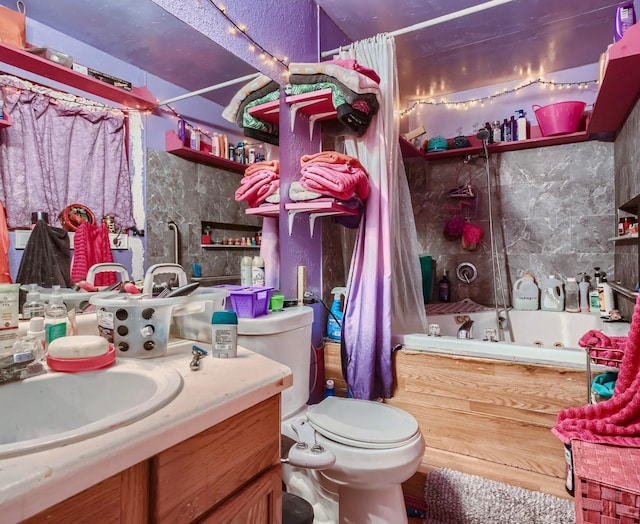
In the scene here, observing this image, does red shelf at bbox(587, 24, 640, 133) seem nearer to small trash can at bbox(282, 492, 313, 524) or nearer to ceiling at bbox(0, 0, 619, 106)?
ceiling at bbox(0, 0, 619, 106)

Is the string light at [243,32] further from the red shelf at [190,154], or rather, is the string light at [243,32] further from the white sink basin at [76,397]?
the white sink basin at [76,397]

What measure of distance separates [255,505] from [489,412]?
4.43ft

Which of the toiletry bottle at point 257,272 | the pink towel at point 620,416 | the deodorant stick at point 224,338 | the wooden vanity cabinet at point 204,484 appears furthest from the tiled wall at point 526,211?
the wooden vanity cabinet at point 204,484

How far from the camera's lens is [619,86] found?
199 cm

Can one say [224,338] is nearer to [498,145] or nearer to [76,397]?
[76,397]

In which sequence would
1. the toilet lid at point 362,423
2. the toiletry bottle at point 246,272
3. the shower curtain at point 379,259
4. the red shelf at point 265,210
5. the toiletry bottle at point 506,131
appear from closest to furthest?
1. the toilet lid at point 362,423
2. the toiletry bottle at point 246,272
3. the red shelf at point 265,210
4. the shower curtain at point 379,259
5. the toiletry bottle at point 506,131

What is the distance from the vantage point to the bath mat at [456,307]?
2.92m

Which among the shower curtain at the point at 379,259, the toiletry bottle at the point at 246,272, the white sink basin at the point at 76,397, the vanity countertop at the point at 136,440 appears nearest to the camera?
the vanity countertop at the point at 136,440

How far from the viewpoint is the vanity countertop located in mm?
491

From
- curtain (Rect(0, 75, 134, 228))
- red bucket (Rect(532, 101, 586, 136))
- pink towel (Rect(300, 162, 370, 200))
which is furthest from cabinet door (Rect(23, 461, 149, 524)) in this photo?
red bucket (Rect(532, 101, 586, 136))

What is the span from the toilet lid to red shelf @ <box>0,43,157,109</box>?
1223mm

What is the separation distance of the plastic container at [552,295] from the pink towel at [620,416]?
2042mm

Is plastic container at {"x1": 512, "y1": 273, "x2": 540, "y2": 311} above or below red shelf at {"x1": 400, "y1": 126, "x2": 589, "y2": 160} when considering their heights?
below

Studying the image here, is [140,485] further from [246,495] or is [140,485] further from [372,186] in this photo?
[372,186]
